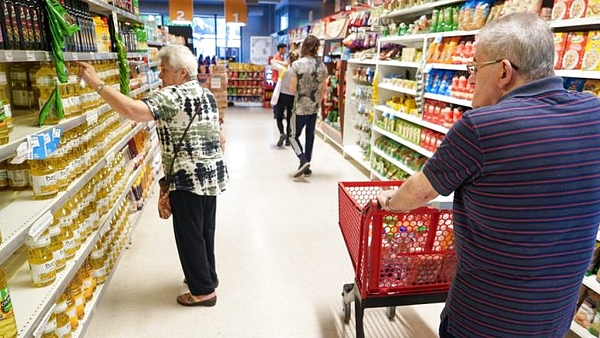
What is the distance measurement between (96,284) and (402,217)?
83.8 inches

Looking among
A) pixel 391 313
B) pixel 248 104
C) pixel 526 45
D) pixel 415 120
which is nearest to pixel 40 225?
pixel 526 45

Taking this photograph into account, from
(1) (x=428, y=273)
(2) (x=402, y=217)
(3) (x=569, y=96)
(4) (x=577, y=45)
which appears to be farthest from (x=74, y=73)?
(4) (x=577, y=45)

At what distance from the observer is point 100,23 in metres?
3.02

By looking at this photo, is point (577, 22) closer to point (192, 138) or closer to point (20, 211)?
point (192, 138)

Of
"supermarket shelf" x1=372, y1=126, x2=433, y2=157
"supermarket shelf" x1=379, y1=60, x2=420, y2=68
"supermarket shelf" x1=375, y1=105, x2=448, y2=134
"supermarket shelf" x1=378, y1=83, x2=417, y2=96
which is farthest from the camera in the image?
"supermarket shelf" x1=378, y1=83, x2=417, y2=96

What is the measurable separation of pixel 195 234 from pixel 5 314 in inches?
53.4

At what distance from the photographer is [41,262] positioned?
2006mm

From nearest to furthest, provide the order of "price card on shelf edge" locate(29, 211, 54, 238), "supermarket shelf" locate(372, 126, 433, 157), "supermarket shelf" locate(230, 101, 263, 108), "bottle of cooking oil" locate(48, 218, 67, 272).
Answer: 1. "price card on shelf edge" locate(29, 211, 54, 238)
2. "bottle of cooking oil" locate(48, 218, 67, 272)
3. "supermarket shelf" locate(372, 126, 433, 157)
4. "supermarket shelf" locate(230, 101, 263, 108)

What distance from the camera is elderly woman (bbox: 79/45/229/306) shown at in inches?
98.1

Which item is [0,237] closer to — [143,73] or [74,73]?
[74,73]

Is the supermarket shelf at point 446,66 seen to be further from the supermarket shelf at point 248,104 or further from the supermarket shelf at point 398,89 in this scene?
the supermarket shelf at point 248,104

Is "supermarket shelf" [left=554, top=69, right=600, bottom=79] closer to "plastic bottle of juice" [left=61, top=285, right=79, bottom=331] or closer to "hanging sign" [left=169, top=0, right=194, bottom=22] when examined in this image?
"plastic bottle of juice" [left=61, top=285, right=79, bottom=331]

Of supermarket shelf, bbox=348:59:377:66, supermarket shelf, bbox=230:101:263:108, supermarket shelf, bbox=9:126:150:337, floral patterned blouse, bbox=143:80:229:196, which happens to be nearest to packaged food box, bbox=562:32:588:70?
floral patterned blouse, bbox=143:80:229:196

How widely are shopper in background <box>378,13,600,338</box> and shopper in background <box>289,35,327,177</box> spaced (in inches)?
184
